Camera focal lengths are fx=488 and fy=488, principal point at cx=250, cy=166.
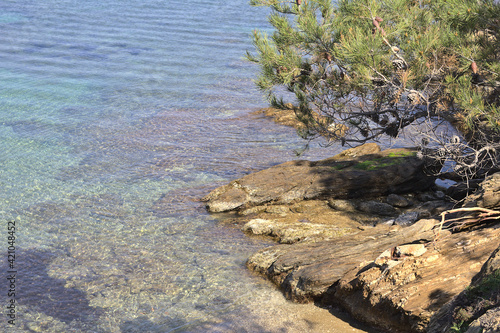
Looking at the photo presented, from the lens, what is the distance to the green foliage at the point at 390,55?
8391 millimetres

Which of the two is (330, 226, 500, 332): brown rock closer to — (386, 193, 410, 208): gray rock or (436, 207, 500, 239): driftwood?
(436, 207, 500, 239): driftwood

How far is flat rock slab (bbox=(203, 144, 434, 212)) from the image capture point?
12.0m

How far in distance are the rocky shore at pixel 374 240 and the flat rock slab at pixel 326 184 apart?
0.08 feet

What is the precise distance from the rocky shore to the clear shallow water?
68cm

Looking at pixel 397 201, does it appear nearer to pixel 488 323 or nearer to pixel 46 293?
pixel 488 323

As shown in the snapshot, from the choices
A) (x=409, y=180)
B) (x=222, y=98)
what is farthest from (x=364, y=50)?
(x=222, y=98)

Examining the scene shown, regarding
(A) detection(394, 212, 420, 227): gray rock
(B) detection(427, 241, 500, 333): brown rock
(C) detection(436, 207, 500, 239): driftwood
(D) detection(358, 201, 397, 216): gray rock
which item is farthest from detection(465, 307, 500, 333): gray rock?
(D) detection(358, 201, 397, 216): gray rock

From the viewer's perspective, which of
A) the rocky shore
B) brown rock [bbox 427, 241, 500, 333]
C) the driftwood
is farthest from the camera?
the driftwood

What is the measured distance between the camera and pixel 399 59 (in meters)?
9.12

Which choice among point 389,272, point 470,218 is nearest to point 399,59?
point 470,218

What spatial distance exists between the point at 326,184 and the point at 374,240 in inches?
141

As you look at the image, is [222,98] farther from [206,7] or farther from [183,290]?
[206,7]

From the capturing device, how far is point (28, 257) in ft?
33.4

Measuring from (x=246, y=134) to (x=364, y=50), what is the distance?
Answer: 9.03m
